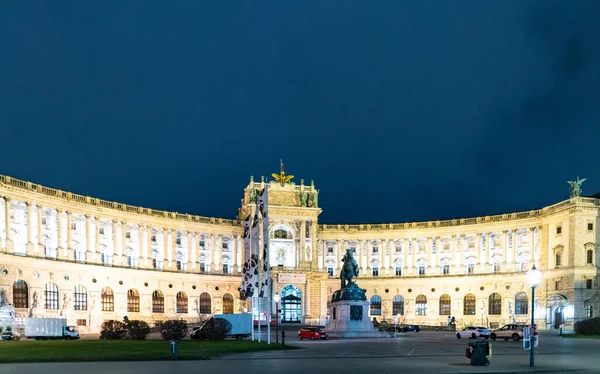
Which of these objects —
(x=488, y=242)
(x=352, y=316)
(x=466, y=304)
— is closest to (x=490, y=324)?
(x=466, y=304)

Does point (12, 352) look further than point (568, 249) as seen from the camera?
No

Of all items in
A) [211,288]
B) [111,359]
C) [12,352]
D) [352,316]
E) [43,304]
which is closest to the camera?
[111,359]

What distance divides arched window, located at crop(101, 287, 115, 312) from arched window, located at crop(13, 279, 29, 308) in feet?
51.4

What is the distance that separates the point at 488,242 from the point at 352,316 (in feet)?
177

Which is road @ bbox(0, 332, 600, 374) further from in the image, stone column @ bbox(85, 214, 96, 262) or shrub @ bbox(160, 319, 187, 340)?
stone column @ bbox(85, 214, 96, 262)

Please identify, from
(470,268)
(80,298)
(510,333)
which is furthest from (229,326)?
(470,268)

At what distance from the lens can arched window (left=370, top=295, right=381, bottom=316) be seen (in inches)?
4589

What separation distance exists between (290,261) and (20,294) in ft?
170

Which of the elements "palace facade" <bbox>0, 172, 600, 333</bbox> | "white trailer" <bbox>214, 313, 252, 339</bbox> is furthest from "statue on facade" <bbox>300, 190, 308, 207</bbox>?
"white trailer" <bbox>214, 313, 252, 339</bbox>

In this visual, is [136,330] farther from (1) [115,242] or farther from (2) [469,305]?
(2) [469,305]

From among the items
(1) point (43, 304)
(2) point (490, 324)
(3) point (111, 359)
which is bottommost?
(2) point (490, 324)

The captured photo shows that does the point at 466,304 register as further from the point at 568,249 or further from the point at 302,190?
the point at 302,190

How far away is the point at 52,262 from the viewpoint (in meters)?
83.6

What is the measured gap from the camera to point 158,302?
10331 cm
